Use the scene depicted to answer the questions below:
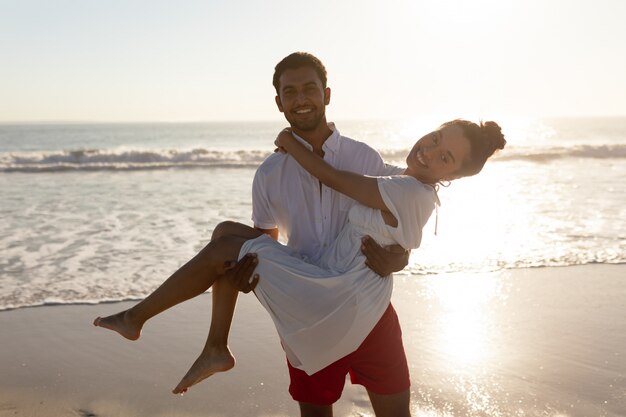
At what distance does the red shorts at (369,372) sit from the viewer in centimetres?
304

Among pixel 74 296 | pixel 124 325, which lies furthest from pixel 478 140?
pixel 74 296

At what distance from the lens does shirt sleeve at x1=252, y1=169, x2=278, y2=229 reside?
319 centimetres

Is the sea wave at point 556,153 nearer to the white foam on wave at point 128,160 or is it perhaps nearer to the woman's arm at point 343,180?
the white foam on wave at point 128,160

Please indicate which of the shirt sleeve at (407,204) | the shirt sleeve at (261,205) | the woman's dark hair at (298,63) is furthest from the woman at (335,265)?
the woman's dark hair at (298,63)

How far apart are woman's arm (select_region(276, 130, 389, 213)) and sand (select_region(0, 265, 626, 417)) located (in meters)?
1.84

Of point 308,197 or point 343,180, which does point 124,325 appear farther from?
point 343,180

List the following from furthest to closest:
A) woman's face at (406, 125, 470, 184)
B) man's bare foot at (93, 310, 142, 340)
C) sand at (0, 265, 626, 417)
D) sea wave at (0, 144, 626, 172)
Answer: sea wave at (0, 144, 626, 172) → sand at (0, 265, 626, 417) → man's bare foot at (93, 310, 142, 340) → woman's face at (406, 125, 470, 184)

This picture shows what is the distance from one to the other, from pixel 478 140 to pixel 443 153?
17 cm

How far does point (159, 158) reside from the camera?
84.1 feet

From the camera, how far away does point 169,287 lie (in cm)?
290

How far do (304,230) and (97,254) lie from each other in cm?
579

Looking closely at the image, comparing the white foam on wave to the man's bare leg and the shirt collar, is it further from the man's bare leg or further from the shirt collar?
the man's bare leg

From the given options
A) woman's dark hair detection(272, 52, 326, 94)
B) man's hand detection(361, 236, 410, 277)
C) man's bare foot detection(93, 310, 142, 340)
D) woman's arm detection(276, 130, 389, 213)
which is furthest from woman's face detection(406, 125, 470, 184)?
man's bare foot detection(93, 310, 142, 340)

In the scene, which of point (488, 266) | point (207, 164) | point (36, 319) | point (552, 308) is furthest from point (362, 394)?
point (207, 164)
